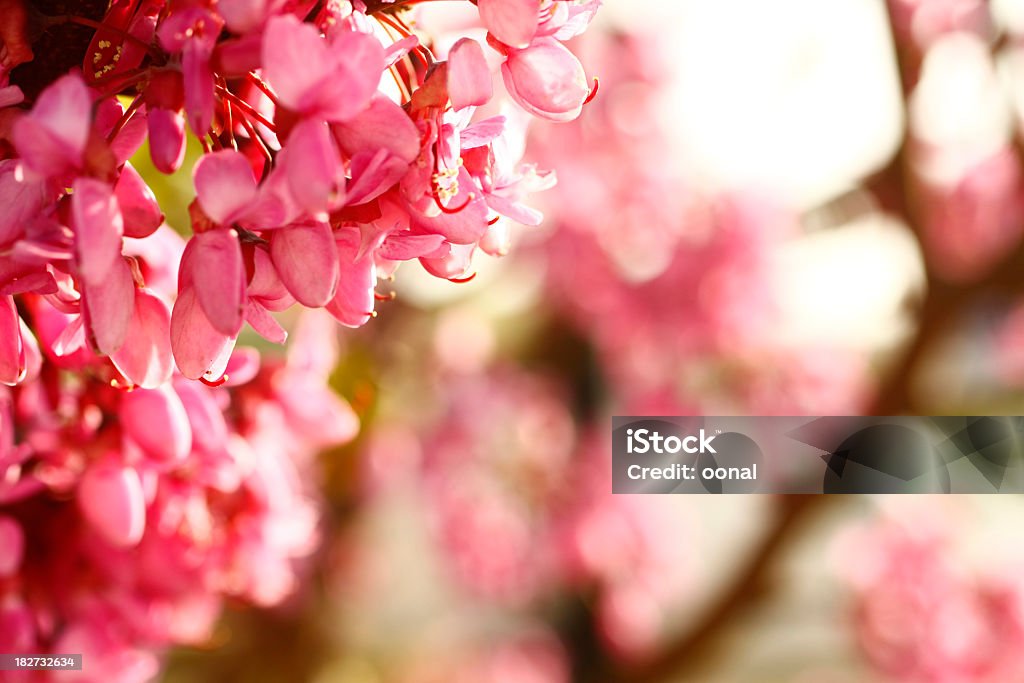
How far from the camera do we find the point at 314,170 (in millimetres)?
223

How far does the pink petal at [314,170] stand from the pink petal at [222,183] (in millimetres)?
15

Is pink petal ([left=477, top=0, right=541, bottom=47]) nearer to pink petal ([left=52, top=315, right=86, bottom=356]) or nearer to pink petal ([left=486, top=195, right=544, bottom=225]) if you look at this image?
pink petal ([left=486, top=195, right=544, bottom=225])

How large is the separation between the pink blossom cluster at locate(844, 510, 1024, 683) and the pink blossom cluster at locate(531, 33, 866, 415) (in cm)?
36

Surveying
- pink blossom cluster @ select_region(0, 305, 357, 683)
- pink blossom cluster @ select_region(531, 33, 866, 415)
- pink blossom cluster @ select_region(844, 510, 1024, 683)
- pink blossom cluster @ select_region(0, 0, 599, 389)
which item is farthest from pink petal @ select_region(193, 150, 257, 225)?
pink blossom cluster @ select_region(844, 510, 1024, 683)

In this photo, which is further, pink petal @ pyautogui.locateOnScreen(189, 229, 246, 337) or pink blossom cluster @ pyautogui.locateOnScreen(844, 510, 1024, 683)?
pink blossom cluster @ pyautogui.locateOnScreen(844, 510, 1024, 683)

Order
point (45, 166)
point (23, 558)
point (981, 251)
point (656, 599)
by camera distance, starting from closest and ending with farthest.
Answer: point (45, 166), point (23, 558), point (981, 251), point (656, 599)

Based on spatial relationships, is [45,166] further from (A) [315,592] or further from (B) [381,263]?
(A) [315,592]

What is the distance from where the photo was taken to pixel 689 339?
137 centimetres

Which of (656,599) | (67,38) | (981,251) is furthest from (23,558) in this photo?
(981,251)

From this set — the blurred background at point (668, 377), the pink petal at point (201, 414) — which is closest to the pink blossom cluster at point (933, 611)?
the blurred background at point (668, 377)

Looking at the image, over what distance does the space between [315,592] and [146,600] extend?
2.15 feet

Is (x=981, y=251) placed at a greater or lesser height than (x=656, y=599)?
greater

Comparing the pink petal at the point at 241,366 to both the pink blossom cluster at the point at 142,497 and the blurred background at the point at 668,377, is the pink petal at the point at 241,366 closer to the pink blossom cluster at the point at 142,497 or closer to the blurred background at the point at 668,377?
the pink blossom cluster at the point at 142,497

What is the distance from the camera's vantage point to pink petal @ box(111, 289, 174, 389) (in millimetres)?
263
